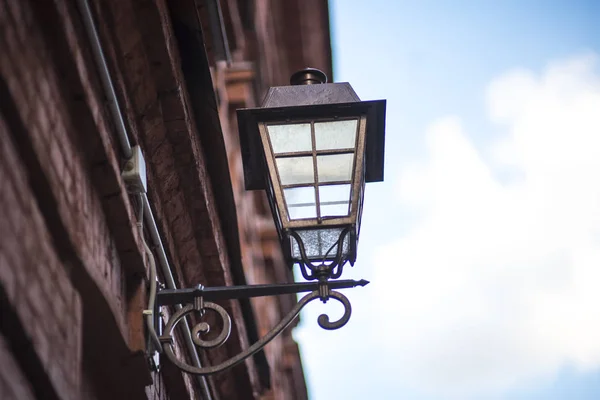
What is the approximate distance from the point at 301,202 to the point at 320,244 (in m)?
0.20

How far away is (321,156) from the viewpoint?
14.7 feet

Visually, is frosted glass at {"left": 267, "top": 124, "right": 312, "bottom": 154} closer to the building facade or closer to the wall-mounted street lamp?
the wall-mounted street lamp

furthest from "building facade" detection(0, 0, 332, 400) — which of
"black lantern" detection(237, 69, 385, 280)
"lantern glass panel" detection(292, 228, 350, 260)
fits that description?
"lantern glass panel" detection(292, 228, 350, 260)

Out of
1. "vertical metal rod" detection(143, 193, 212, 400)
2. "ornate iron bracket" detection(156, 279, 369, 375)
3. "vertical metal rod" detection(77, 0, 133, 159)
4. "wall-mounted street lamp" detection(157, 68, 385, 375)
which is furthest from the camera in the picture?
"vertical metal rod" detection(143, 193, 212, 400)

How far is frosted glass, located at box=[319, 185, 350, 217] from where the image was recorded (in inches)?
171

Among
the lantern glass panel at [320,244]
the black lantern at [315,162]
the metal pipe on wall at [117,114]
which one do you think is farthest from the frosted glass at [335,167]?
the metal pipe on wall at [117,114]

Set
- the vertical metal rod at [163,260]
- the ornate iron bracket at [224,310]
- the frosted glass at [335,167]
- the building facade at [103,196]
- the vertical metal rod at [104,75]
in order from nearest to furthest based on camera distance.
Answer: the building facade at [103,196] < the vertical metal rod at [104,75] < the ornate iron bracket at [224,310] < the frosted glass at [335,167] < the vertical metal rod at [163,260]

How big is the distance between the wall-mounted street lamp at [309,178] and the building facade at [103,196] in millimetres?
327

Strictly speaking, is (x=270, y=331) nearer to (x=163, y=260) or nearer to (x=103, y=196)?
(x=103, y=196)

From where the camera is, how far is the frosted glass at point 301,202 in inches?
170

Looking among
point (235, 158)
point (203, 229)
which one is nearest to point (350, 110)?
point (203, 229)

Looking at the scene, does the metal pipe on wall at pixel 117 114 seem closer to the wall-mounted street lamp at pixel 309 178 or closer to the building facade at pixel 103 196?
the building facade at pixel 103 196

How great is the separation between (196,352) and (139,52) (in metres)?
1.97

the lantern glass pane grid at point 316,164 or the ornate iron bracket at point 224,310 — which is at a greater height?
the lantern glass pane grid at point 316,164
